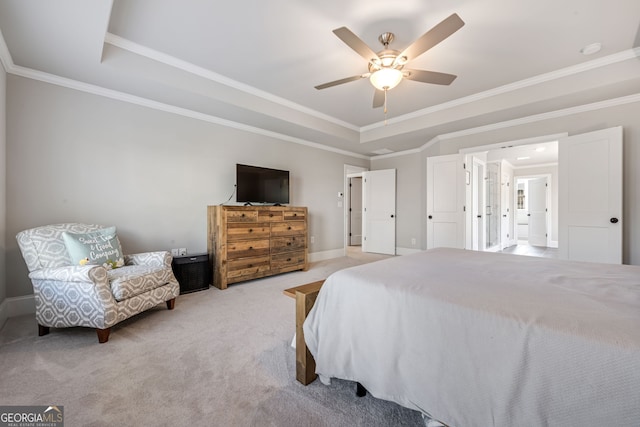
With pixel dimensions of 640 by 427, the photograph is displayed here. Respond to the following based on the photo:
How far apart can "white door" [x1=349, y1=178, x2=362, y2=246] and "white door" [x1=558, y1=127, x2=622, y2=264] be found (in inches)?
186

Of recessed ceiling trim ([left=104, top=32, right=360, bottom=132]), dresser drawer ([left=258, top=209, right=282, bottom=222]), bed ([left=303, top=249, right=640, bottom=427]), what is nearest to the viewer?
bed ([left=303, top=249, right=640, bottom=427])

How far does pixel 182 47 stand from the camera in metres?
2.59

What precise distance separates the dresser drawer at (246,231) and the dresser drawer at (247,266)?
30 centimetres

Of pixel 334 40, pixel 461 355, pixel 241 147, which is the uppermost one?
pixel 334 40

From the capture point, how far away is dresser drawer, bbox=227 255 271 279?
11.5 ft

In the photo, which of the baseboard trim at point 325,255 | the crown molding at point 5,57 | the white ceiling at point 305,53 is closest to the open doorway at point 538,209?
the white ceiling at point 305,53

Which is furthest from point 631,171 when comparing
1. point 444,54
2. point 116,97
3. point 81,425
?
point 116,97

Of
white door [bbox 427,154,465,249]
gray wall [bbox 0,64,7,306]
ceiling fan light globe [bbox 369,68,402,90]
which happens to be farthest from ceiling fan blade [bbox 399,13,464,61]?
gray wall [bbox 0,64,7,306]

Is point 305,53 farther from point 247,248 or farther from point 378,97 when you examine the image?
point 247,248

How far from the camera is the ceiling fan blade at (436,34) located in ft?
5.53

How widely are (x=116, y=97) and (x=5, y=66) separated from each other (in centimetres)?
83

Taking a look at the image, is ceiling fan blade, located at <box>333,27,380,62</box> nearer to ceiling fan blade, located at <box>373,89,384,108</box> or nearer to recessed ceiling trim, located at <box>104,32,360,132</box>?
ceiling fan blade, located at <box>373,89,384,108</box>

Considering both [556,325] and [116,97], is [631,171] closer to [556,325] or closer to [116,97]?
[556,325]

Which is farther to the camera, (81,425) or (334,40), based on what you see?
(334,40)
